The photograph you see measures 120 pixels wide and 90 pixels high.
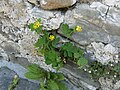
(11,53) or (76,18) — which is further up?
(76,18)

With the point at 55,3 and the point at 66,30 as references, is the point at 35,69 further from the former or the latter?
the point at 55,3

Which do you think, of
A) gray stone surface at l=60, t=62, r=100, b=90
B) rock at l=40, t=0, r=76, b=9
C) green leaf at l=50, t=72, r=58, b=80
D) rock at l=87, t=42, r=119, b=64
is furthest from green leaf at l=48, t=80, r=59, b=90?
rock at l=40, t=0, r=76, b=9

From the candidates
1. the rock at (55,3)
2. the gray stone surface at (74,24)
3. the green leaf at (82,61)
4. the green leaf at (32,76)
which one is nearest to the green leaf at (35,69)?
the green leaf at (32,76)

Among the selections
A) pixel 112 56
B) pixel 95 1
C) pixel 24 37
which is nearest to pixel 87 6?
pixel 95 1

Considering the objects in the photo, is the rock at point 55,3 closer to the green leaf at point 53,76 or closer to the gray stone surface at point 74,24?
the gray stone surface at point 74,24

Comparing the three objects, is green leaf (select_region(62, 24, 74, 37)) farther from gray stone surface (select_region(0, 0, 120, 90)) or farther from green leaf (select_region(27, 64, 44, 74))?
green leaf (select_region(27, 64, 44, 74))

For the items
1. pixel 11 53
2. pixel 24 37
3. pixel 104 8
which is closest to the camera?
pixel 104 8

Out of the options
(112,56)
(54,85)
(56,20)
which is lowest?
(54,85)

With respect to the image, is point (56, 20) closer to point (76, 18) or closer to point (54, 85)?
point (76, 18)

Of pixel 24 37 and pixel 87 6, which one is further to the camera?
pixel 24 37
